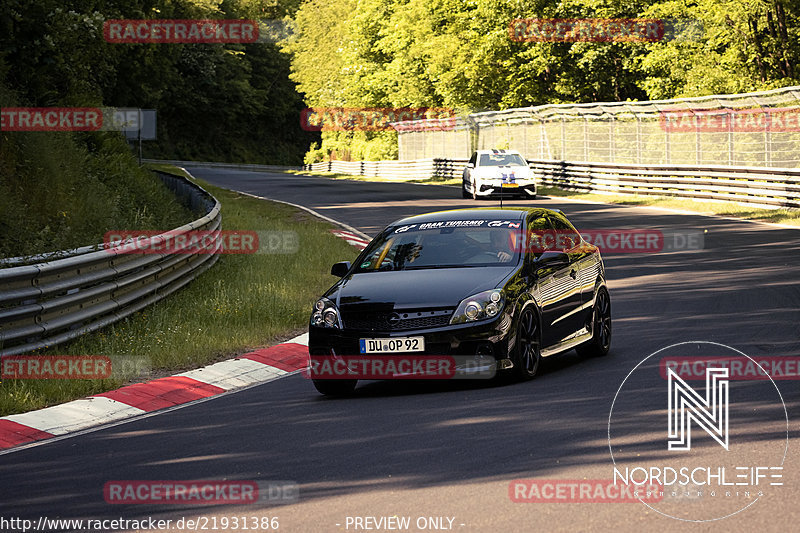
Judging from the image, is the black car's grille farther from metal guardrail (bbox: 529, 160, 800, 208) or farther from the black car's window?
metal guardrail (bbox: 529, 160, 800, 208)

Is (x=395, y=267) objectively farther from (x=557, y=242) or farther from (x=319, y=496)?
(x=319, y=496)

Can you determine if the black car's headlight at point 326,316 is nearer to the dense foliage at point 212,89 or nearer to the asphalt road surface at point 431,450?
the asphalt road surface at point 431,450

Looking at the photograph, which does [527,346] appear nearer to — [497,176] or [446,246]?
[446,246]

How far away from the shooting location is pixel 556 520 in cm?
580

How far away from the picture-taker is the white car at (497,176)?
36.9 metres

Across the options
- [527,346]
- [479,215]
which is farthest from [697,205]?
[527,346]

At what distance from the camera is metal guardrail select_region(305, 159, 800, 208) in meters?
29.1

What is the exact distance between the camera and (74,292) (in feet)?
39.8

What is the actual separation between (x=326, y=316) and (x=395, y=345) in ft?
2.39

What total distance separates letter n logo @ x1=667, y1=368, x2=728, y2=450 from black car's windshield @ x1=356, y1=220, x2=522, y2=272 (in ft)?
5.95

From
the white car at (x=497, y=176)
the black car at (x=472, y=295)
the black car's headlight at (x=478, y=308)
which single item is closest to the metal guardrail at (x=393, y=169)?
the white car at (x=497, y=176)

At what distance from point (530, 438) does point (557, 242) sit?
155 inches

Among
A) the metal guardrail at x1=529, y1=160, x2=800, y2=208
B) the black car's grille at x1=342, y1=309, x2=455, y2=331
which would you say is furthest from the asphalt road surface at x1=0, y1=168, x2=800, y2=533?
the metal guardrail at x1=529, y1=160, x2=800, y2=208

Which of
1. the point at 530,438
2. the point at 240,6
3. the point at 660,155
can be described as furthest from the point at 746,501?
the point at 240,6
